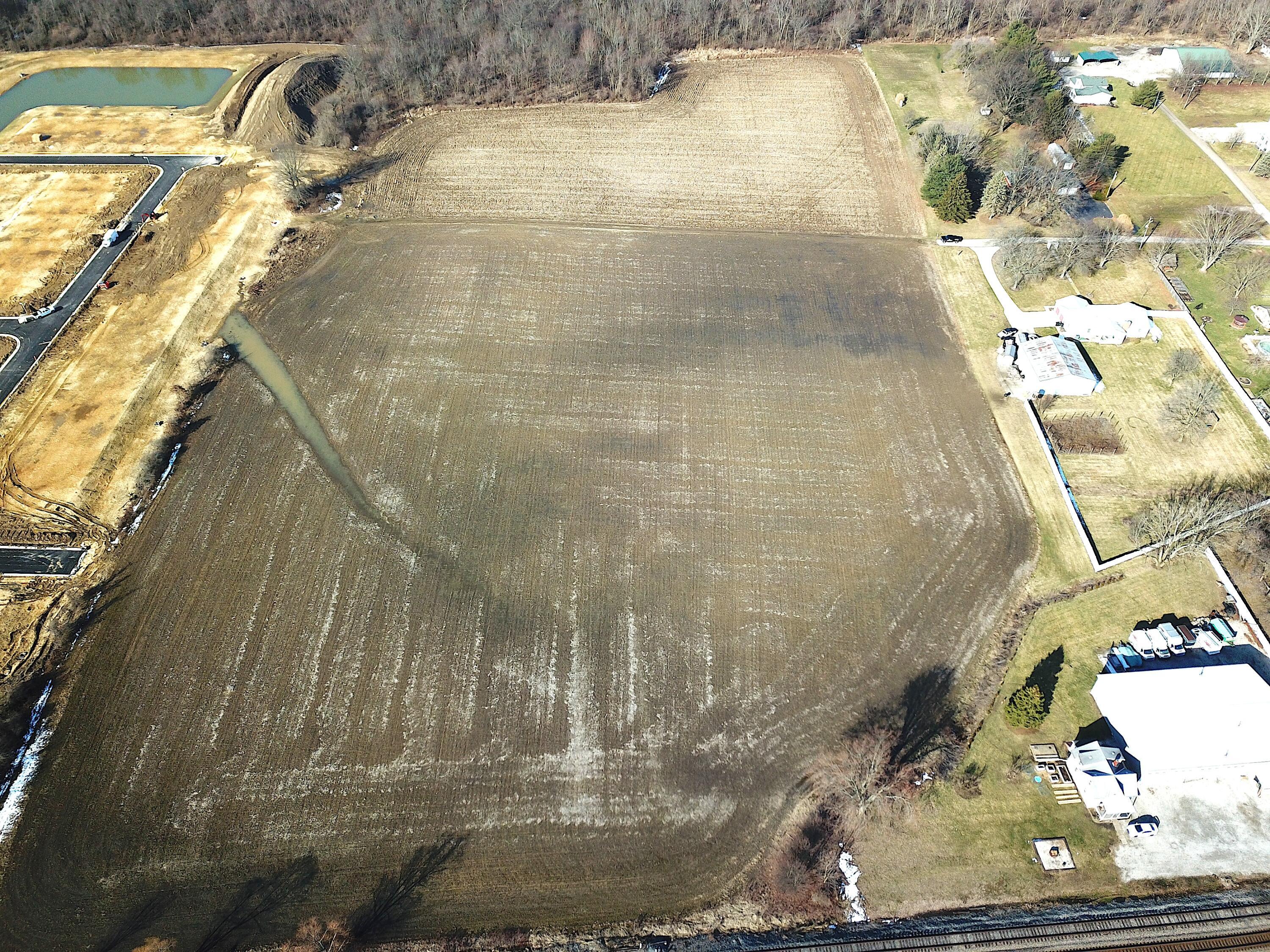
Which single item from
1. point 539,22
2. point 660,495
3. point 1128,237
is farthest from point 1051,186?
point 539,22

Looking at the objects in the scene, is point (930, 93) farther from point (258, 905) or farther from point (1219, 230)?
point (258, 905)

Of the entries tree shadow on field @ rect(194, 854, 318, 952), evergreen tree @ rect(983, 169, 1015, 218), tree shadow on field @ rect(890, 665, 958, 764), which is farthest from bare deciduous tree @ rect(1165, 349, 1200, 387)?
tree shadow on field @ rect(194, 854, 318, 952)

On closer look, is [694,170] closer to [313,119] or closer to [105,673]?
[313,119]

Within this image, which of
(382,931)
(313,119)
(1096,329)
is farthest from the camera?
(313,119)

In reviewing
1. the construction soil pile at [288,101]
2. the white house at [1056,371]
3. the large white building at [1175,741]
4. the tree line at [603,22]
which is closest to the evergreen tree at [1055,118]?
the tree line at [603,22]

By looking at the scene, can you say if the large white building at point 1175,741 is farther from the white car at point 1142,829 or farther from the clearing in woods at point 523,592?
the clearing in woods at point 523,592
